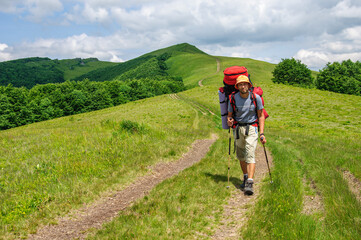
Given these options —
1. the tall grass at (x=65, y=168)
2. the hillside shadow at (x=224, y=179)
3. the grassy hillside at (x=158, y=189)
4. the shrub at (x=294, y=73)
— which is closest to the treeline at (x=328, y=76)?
the shrub at (x=294, y=73)

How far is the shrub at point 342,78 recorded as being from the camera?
2771 inches

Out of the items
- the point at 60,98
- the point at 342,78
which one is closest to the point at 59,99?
the point at 60,98

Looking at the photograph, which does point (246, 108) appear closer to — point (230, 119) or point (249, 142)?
point (230, 119)

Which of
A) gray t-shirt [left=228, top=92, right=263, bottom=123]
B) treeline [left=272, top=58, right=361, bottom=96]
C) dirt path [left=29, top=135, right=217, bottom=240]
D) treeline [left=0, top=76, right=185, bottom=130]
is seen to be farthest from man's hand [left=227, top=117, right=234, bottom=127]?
treeline [left=272, top=58, right=361, bottom=96]

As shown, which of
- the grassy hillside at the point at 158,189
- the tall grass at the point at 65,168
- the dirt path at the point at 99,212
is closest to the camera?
the grassy hillside at the point at 158,189

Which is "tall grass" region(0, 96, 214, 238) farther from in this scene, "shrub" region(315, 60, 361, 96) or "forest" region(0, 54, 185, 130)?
"shrub" region(315, 60, 361, 96)

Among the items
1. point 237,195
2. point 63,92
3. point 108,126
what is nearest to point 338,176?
point 237,195

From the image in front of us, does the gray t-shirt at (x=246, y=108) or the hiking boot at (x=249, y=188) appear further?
the gray t-shirt at (x=246, y=108)

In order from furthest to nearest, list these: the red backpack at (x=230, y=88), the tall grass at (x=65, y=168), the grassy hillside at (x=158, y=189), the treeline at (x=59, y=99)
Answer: the treeline at (x=59, y=99), the red backpack at (x=230, y=88), the tall grass at (x=65, y=168), the grassy hillside at (x=158, y=189)

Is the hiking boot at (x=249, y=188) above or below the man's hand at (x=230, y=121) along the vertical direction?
below

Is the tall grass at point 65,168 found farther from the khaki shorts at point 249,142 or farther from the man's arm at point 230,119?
the khaki shorts at point 249,142

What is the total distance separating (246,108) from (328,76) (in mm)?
81917

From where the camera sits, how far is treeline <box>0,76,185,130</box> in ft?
224

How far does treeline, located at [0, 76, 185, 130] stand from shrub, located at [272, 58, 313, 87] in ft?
176
